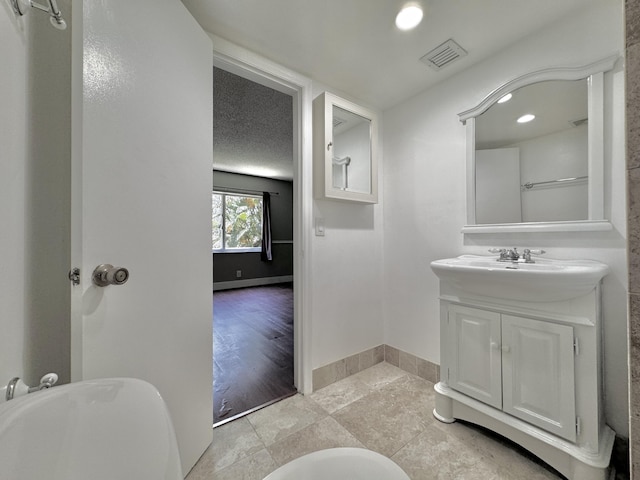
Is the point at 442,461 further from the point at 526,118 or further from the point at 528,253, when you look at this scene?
the point at 526,118

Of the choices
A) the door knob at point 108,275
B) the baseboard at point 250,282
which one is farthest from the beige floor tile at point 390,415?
the baseboard at point 250,282

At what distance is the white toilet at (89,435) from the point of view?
1.47 ft

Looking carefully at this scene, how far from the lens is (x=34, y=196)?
0.73 metres

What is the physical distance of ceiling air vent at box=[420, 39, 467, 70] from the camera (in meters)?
1.43

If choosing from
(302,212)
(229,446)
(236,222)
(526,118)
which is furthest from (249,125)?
(229,446)

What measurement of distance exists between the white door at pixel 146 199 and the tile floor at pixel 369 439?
0.19 m

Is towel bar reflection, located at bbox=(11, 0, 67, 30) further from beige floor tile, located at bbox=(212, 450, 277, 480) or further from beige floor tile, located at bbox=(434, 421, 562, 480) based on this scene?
beige floor tile, located at bbox=(434, 421, 562, 480)

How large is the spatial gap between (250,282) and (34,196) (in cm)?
495

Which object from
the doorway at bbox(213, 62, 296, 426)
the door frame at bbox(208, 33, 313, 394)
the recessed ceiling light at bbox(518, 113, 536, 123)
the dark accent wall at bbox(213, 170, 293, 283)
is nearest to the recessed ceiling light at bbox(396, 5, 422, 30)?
the door frame at bbox(208, 33, 313, 394)

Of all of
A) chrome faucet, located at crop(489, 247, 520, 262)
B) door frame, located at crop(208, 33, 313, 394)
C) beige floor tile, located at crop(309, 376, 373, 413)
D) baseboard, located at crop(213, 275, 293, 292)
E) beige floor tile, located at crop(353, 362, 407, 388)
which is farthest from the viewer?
baseboard, located at crop(213, 275, 293, 292)

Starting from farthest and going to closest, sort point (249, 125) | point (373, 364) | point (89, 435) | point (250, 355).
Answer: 1. point (249, 125)
2. point (250, 355)
3. point (373, 364)
4. point (89, 435)

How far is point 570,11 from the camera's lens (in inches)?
48.3

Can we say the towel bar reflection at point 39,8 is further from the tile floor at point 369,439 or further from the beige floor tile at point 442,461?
the beige floor tile at point 442,461

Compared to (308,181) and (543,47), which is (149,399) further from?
(543,47)
